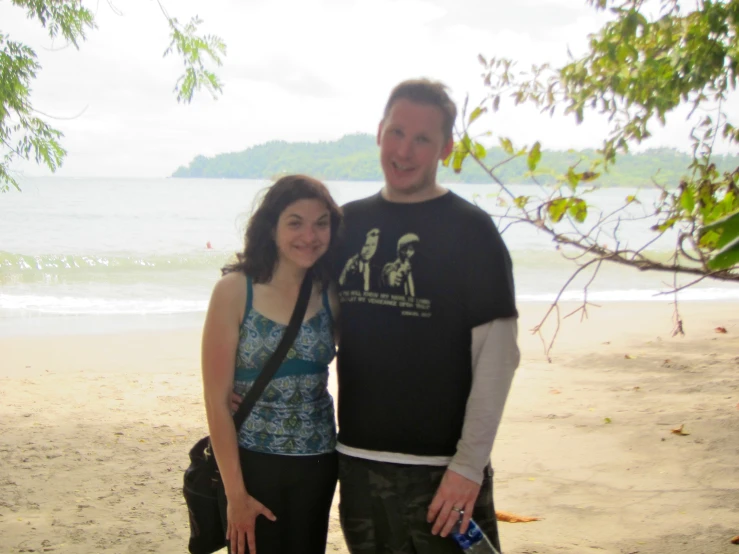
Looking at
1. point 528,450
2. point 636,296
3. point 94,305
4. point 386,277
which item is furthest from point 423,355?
point 636,296

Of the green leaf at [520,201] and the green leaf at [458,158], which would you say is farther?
the green leaf at [520,201]

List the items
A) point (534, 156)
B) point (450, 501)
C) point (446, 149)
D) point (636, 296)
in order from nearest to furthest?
1. point (450, 501)
2. point (446, 149)
3. point (534, 156)
4. point (636, 296)

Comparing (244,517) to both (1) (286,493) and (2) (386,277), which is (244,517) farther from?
(2) (386,277)

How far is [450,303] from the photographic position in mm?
2354

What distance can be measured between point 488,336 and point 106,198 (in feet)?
189

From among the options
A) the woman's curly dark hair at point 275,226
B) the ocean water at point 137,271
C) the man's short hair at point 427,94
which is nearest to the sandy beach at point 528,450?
the ocean water at point 137,271

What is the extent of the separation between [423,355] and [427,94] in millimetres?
779

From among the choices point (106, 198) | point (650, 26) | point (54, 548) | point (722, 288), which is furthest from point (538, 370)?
point (106, 198)

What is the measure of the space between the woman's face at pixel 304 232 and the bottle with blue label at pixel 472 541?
902mm

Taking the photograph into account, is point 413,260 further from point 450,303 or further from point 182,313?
point 182,313

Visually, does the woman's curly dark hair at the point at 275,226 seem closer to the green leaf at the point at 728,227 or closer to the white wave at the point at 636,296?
the green leaf at the point at 728,227

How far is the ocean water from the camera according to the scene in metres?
13.2

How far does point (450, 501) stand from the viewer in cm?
232

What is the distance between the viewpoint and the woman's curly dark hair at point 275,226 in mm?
2527
